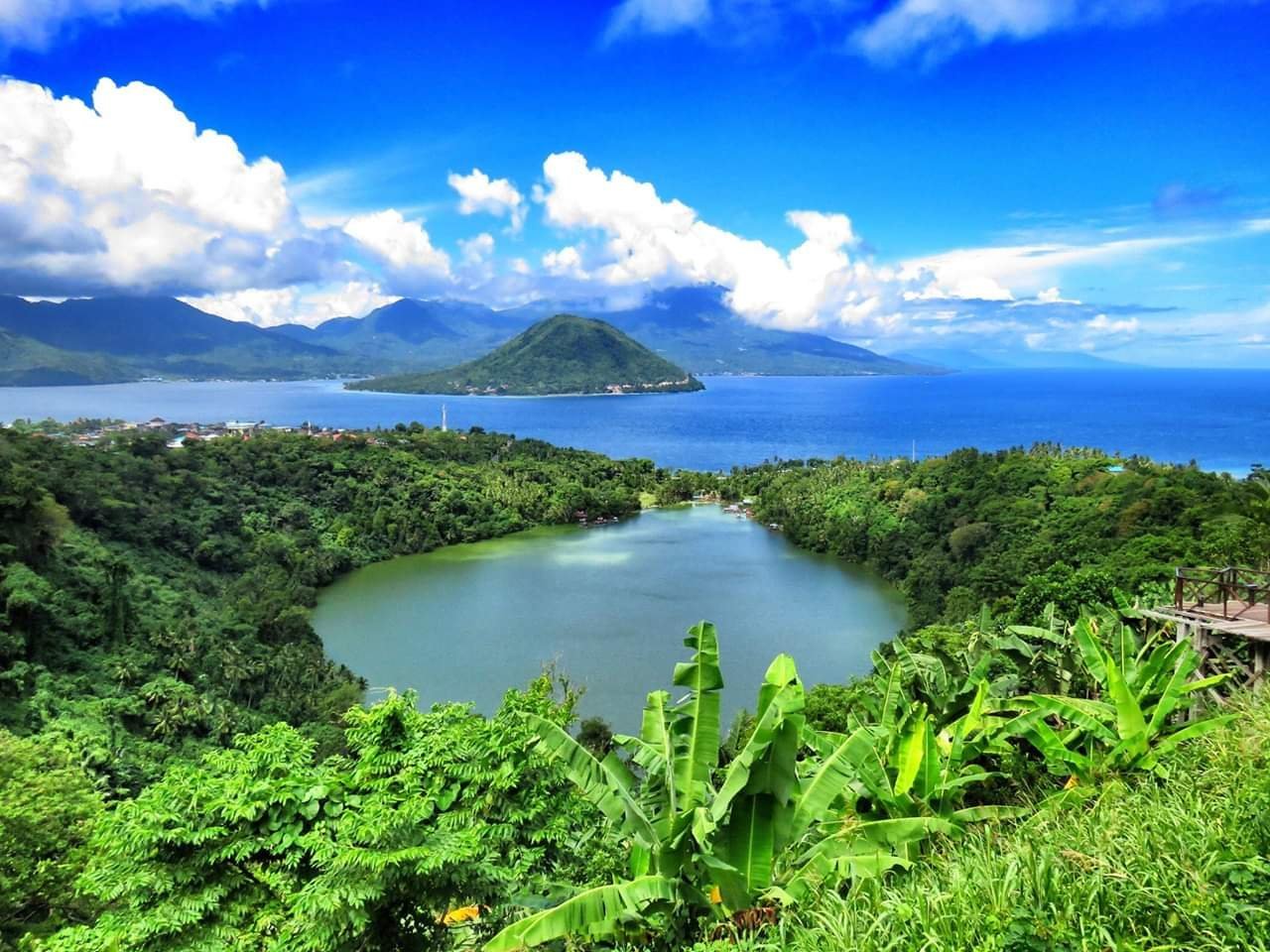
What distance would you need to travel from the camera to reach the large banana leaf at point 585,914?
3.76 m

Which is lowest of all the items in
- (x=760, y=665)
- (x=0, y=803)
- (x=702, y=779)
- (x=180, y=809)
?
(x=760, y=665)

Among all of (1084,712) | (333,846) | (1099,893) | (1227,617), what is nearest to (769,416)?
(1227,617)

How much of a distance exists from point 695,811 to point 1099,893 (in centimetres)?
185

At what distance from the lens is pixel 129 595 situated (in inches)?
1057

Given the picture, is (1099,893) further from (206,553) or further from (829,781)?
(206,553)

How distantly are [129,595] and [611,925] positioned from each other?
2873cm

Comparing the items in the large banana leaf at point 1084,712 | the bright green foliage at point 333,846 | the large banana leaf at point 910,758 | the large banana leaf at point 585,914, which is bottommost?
the bright green foliage at point 333,846

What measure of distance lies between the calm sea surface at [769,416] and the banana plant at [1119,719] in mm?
75002

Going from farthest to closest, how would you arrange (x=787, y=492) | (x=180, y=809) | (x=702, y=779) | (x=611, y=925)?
(x=787, y=492)
(x=180, y=809)
(x=702, y=779)
(x=611, y=925)

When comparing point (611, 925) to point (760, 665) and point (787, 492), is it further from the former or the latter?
point (787, 492)

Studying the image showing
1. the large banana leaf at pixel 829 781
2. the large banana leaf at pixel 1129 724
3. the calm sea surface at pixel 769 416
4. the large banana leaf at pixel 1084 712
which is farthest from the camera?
the calm sea surface at pixel 769 416

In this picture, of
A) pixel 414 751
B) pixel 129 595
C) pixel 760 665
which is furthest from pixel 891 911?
pixel 129 595

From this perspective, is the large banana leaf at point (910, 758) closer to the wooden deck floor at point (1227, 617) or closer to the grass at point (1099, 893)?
the grass at point (1099, 893)

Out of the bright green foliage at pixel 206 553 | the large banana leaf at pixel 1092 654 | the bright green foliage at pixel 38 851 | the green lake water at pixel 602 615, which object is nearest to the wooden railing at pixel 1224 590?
the large banana leaf at pixel 1092 654
